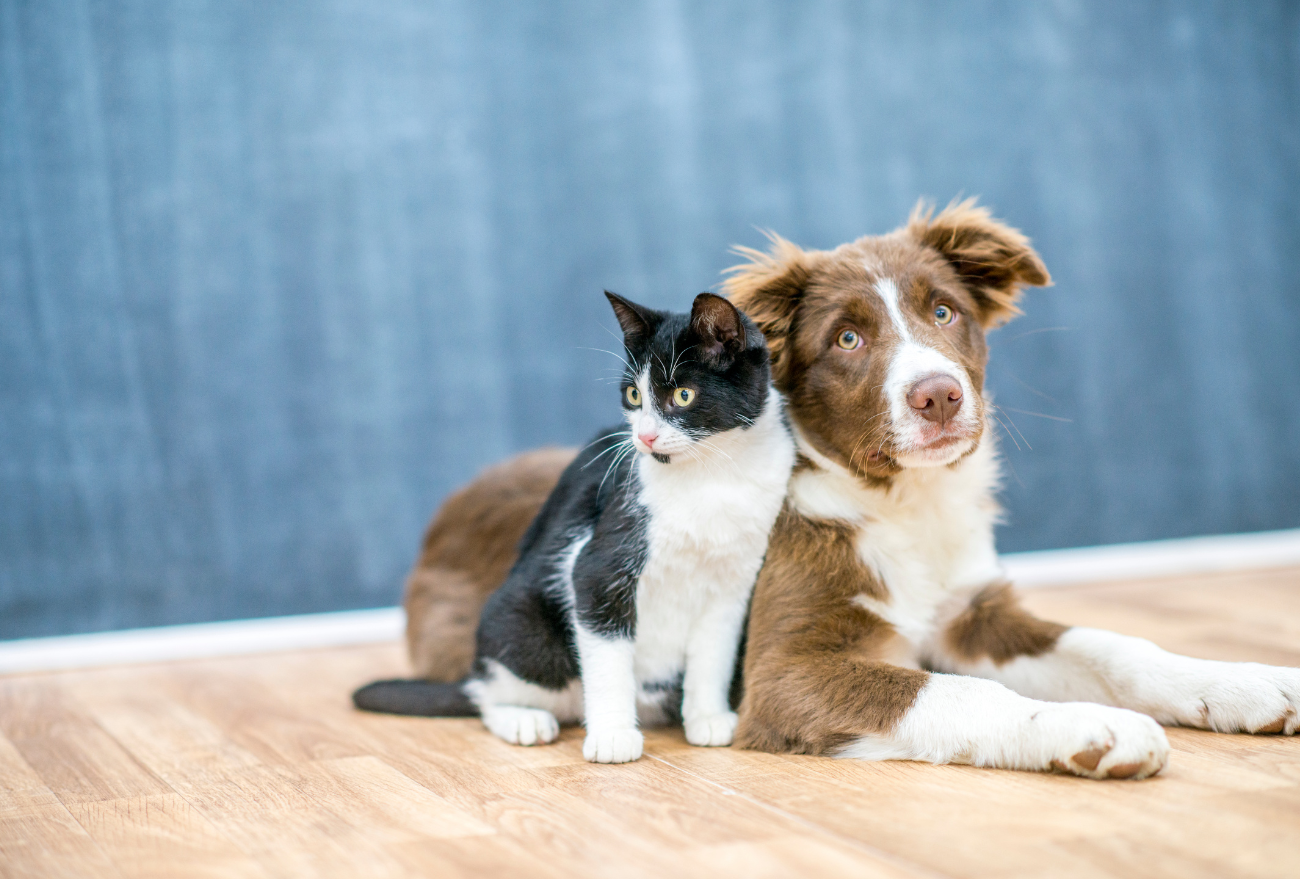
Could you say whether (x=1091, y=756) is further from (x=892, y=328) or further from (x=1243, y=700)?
(x=892, y=328)

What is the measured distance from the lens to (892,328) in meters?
1.70

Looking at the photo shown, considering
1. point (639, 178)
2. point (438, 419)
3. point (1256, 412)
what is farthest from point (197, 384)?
point (1256, 412)

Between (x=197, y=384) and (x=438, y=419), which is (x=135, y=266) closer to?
(x=197, y=384)

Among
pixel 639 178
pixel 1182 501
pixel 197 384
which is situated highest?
pixel 639 178

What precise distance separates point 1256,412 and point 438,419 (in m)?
2.78

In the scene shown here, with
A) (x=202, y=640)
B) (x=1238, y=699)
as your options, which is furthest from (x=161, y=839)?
(x=202, y=640)

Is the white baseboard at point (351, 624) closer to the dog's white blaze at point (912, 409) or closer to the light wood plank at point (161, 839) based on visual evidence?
the dog's white blaze at point (912, 409)

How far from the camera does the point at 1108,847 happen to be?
3.67ft

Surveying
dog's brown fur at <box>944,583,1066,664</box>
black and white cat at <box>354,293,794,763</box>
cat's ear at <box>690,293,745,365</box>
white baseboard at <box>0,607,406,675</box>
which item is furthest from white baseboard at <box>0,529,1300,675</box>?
cat's ear at <box>690,293,745,365</box>

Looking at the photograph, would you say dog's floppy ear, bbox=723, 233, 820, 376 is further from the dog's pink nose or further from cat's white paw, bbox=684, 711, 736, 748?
cat's white paw, bbox=684, 711, 736, 748

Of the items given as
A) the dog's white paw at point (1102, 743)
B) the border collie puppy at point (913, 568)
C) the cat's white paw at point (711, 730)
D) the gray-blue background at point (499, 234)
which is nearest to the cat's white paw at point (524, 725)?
the cat's white paw at point (711, 730)

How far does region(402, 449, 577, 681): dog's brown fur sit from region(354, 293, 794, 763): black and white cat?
0.90 feet

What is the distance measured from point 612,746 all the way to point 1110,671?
0.78m

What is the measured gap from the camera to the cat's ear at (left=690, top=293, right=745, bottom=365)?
158cm
